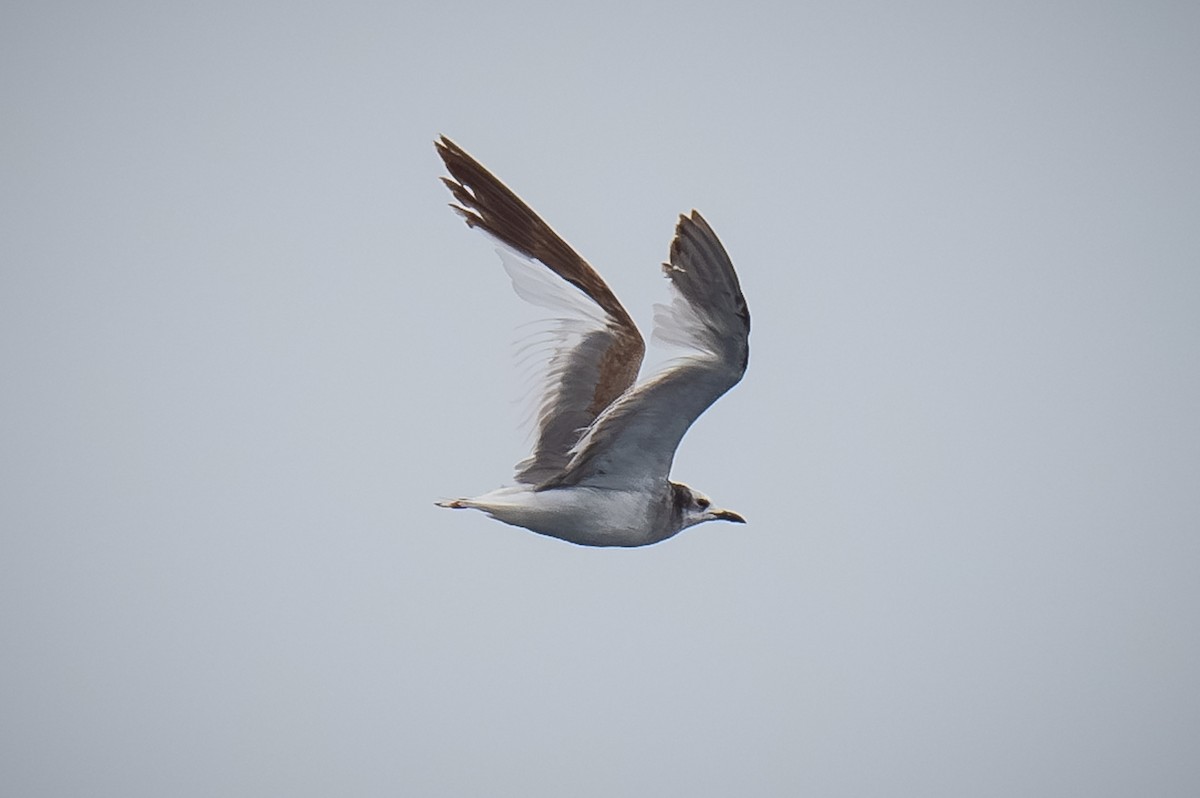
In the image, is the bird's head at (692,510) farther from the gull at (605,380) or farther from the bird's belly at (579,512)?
the bird's belly at (579,512)

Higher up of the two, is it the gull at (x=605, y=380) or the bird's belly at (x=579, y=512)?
the gull at (x=605, y=380)

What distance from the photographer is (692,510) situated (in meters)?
7.10

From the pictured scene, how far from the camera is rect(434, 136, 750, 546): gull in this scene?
5.66 meters

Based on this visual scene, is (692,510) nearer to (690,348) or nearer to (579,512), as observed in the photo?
(579,512)

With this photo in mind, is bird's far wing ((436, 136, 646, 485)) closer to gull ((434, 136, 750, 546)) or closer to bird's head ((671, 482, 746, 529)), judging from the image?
gull ((434, 136, 750, 546))

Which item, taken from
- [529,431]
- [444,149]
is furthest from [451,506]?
[444,149]

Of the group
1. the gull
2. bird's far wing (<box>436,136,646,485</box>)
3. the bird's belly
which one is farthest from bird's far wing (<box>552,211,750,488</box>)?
bird's far wing (<box>436,136,646,485</box>)

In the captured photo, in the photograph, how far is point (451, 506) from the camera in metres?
6.07

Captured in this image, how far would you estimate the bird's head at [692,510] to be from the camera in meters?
6.92

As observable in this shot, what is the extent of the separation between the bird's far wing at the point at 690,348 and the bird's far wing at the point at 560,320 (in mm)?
687

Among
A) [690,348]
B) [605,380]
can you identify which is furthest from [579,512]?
[690,348]

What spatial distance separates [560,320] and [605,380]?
411 millimetres

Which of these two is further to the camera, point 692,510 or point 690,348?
point 692,510

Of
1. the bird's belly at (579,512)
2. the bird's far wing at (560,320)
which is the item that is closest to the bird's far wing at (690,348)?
the bird's belly at (579,512)
